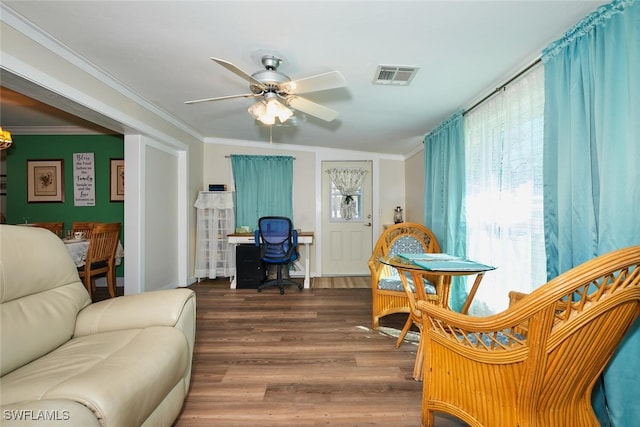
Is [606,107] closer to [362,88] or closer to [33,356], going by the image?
[362,88]

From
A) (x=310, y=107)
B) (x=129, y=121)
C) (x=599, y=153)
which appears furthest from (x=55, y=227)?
(x=599, y=153)

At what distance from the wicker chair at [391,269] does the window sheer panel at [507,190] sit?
42cm

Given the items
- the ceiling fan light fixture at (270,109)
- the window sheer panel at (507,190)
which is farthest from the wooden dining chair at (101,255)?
the window sheer panel at (507,190)

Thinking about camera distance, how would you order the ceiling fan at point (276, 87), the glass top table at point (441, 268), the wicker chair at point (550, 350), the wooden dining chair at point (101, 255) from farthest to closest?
the wooden dining chair at point (101, 255)
the ceiling fan at point (276, 87)
the glass top table at point (441, 268)
the wicker chair at point (550, 350)

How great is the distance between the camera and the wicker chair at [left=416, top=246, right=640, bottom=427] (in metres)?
0.84

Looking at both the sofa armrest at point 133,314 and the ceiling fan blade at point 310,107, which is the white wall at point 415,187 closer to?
the ceiling fan blade at point 310,107

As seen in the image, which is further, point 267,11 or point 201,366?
point 201,366

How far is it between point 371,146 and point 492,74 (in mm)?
2297

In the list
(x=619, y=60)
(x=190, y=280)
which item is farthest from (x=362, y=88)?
(x=190, y=280)

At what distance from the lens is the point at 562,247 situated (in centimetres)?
147

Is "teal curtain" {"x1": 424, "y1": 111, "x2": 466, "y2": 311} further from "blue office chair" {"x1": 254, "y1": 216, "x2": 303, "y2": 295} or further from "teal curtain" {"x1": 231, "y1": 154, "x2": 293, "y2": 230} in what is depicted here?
"teal curtain" {"x1": 231, "y1": 154, "x2": 293, "y2": 230}

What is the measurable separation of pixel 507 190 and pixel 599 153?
832mm

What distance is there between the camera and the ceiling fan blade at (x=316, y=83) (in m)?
1.72

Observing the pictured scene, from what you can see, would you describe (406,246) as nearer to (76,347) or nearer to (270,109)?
(270,109)
